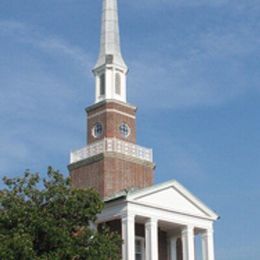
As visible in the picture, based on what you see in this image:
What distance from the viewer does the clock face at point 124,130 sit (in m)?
51.9

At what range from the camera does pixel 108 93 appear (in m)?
52.8

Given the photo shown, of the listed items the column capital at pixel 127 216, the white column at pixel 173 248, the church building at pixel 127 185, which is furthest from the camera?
the white column at pixel 173 248

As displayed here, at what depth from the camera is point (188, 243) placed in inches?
1850

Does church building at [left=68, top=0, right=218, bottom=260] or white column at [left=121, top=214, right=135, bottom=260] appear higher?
church building at [left=68, top=0, right=218, bottom=260]

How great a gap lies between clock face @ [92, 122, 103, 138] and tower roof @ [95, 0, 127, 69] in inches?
183

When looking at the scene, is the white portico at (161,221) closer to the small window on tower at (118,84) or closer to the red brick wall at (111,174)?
the red brick wall at (111,174)

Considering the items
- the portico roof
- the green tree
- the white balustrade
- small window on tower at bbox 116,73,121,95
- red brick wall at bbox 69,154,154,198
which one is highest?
small window on tower at bbox 116,73,121,95

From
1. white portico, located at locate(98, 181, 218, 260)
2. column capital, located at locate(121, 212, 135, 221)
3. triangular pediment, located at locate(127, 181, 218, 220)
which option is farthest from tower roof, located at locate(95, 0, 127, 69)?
column capital, located at locate(121, 212, 135, 221)

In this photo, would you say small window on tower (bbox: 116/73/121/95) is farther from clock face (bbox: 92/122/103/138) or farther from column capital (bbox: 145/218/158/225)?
column capital (bbox: 145/218/158/225)

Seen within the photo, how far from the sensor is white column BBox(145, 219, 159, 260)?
146 feet

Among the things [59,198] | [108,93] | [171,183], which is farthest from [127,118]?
[59,198]

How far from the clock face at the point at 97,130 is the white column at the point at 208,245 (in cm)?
997

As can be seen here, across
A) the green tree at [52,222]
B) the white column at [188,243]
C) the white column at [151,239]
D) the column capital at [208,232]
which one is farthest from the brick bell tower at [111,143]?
the green tree at [52,222]

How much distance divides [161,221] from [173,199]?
62.9 inches
